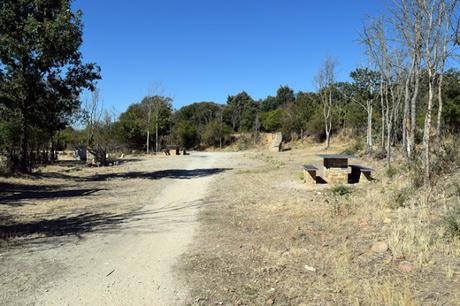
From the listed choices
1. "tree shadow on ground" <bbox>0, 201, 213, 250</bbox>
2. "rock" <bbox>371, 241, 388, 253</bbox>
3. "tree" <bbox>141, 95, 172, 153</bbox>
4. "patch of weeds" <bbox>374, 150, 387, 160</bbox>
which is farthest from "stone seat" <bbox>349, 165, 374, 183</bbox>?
"tree" <bbox>141, 95, 172, 153</bbox>

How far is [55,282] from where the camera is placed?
180 inches

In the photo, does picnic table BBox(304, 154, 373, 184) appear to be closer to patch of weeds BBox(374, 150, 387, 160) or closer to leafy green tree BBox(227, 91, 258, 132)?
patch of weeds BBox(374, 150, 387, 160)

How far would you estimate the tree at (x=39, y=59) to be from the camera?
14.0m

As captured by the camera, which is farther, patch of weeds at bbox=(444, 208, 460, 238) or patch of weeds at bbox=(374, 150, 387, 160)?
patch of weeds at bbox=(374, 150, 387, 160)

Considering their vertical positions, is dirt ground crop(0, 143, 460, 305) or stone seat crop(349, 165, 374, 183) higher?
stone seat crop(349, 165, 374, 183)

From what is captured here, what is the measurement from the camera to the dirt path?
4176 mm

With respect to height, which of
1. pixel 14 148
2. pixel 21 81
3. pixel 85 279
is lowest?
pixel 85 279

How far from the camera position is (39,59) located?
47.9 feet

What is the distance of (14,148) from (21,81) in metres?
5.13

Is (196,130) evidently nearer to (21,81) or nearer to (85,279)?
(21,81)

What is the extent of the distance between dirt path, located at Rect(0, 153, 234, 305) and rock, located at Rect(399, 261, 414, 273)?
2.55 m

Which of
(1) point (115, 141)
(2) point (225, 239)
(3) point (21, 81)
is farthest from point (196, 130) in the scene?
(2) point (225, 239)

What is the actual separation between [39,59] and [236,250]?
1237cm

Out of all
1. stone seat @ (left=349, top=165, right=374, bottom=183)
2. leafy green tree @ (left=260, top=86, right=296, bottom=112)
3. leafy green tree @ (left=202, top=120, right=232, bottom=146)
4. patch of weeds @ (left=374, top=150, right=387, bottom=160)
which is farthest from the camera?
leafy green tree @ (left=260, top=86, right=296, bottom=112)
